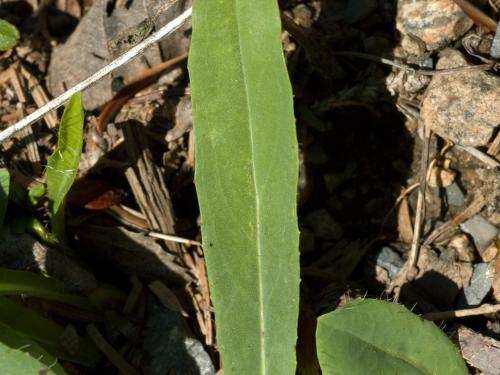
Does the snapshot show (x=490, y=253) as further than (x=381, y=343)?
Yes

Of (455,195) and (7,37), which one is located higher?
(7,37)

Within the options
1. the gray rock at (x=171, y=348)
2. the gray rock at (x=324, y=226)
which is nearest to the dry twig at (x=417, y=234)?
the gray rock at (x=324, y=226)

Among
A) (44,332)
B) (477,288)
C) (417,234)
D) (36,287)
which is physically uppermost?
(36,287)

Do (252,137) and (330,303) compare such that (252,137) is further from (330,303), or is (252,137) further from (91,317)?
(91,317)

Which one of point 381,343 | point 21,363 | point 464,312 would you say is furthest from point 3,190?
point 464,312

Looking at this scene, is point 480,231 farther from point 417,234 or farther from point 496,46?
point 496,46

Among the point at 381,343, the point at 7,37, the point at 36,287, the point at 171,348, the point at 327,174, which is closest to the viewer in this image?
the point at 381,343

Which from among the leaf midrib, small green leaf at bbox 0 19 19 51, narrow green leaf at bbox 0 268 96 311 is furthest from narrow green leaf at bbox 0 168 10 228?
the leaf midrib
